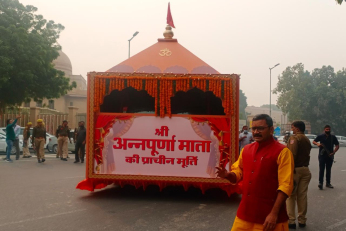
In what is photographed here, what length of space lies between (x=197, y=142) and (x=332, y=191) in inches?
161

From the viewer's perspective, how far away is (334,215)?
734cm

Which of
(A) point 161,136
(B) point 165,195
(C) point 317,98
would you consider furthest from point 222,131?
(C) point 317,98

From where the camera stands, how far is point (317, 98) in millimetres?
54875

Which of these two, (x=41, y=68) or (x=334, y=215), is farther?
(x=41, y=68)

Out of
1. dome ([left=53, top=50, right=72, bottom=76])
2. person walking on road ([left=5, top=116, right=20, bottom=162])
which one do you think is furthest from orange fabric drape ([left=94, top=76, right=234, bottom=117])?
dome ([left=53, top=50, right=72, bottom=76])

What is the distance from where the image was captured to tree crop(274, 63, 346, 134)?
5469 centimetres

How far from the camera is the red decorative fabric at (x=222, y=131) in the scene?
27.0 feet

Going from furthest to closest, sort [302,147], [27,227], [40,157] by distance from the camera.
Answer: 1. [40,157]
2. [302,147]
3. [27,227]

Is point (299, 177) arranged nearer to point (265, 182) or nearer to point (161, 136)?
point (161, 136)

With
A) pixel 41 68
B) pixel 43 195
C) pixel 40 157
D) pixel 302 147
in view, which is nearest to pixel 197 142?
pixel 302 147

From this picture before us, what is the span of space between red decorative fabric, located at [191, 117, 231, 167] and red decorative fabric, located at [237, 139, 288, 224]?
458 centimetres

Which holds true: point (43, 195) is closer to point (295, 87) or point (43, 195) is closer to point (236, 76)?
point (236, 76)

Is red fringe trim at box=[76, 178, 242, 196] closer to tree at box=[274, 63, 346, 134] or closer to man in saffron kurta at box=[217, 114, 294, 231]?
man in saffron kurta at box=[217, 114, 294, 231]

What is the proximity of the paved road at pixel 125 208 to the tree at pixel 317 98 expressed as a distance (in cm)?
4629
